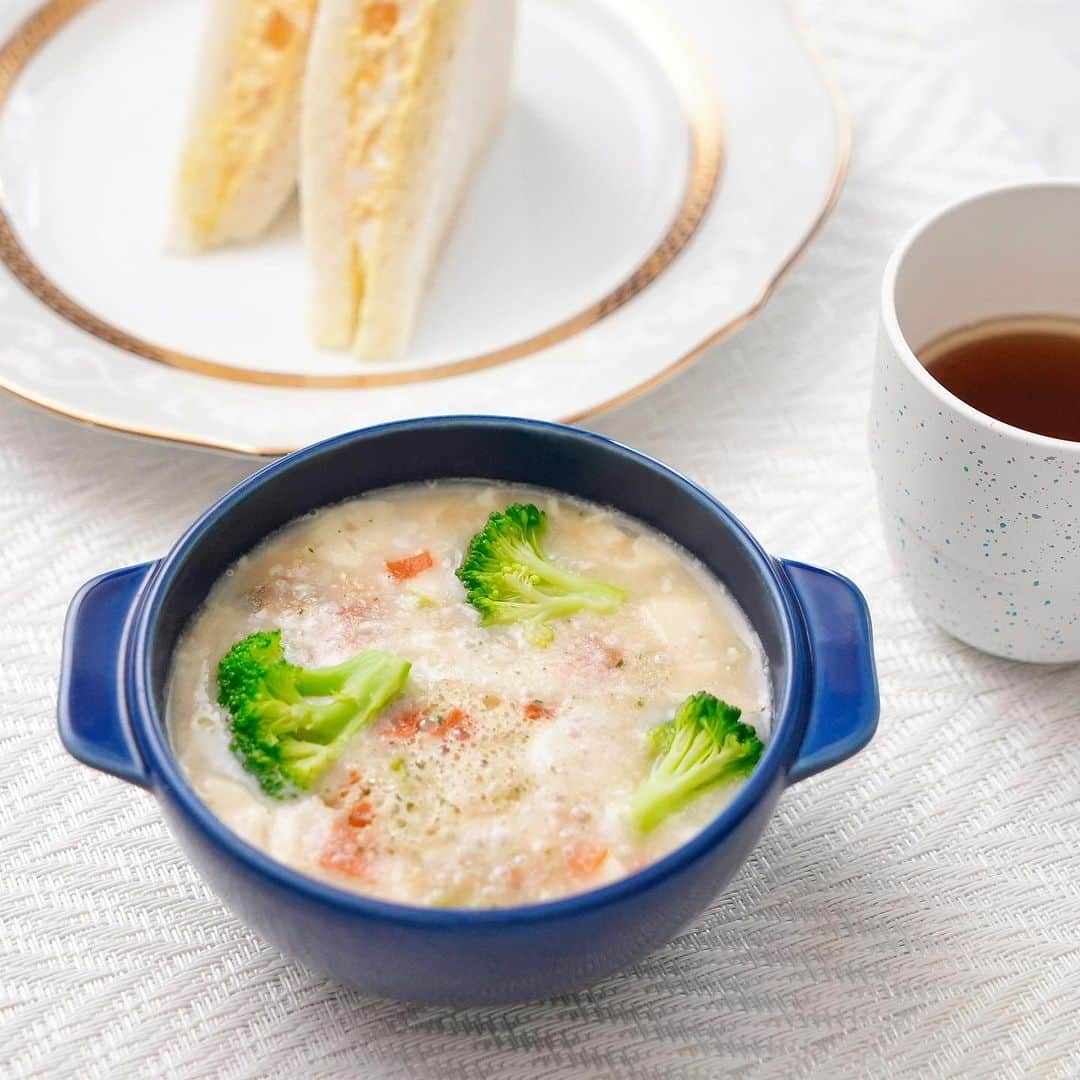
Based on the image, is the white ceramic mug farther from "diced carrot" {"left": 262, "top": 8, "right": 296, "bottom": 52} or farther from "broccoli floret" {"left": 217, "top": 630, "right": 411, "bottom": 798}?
"diced carrot" {"left": 262, "top": 8, "right": 296, "bottom": 52}

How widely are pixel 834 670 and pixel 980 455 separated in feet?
1.00

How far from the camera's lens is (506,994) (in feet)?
3.65

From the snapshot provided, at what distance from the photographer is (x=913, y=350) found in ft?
5.17

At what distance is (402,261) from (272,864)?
1.03 meters

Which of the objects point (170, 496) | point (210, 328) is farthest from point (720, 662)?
point (210, 328)

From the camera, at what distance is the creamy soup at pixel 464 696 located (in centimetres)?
112

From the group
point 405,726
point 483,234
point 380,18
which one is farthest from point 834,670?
point 380,18

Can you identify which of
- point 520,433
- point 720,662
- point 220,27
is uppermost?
point 220,27

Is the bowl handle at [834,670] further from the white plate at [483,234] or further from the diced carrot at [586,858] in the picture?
the white plate at [483,234]

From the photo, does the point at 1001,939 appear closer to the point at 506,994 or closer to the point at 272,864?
the point at 506,994

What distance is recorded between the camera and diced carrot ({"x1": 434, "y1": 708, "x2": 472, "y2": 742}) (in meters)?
1.20

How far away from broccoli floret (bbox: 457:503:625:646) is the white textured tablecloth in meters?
0.31

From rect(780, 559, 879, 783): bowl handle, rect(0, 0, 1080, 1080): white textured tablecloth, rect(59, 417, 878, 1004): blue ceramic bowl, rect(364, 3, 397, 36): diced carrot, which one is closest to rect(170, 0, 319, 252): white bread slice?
rect(364, 3, 397, 36): diced carrot

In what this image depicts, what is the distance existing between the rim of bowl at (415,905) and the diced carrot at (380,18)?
2.69 feet
